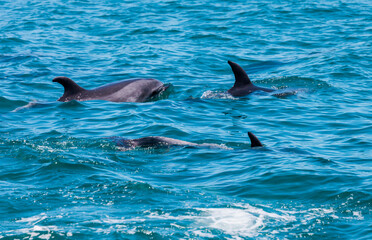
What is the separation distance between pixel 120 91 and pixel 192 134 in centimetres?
404

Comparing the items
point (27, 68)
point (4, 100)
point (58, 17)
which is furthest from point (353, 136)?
point (58, 17)

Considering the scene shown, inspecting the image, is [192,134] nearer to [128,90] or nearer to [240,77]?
[128,90]

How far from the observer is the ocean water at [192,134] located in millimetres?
9234

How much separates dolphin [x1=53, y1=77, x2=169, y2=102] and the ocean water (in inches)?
14.3

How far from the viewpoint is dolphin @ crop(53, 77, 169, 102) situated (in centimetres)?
1716

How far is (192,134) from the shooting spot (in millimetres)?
14445

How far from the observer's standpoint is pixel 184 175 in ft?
37.6

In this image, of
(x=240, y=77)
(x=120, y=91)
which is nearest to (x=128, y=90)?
(x=120, y=91)

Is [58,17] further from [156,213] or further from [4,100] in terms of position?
[156,213]

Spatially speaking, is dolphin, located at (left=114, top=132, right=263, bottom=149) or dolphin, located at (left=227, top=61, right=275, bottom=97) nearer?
dolphin, located at (left=114, top=132, right=263, bottom=149)

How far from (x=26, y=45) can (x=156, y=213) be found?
63.6 feet

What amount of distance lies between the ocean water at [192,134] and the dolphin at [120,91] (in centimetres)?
36

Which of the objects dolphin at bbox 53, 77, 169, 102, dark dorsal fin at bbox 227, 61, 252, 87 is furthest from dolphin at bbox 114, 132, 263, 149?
dark dorsal fin at bbox 227, 61, 252, 87

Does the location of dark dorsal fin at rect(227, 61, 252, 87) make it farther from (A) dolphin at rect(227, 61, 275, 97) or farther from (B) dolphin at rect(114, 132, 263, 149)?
(B) dolphin at rect(114, 132, 263, 149)
